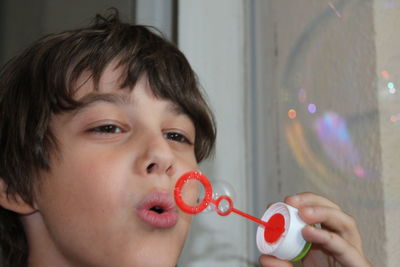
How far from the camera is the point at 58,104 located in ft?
2.67

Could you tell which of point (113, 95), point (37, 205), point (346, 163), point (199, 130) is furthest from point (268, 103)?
point (37, 205)

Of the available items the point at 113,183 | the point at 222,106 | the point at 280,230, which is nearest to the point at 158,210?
the point at 113,183

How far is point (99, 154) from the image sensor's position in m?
0.77

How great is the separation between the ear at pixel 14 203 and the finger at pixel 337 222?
48cm

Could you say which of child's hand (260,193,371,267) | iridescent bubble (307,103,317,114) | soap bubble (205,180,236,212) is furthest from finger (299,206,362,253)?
iridescent bubble (307,103,317,114)

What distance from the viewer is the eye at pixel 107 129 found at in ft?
2.60

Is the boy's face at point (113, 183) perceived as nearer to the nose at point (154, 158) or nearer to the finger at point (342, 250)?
the nose at point (154, 158)

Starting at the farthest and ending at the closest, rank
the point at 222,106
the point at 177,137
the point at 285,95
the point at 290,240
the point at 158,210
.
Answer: the point at 222,106 < the point at 285,95 < the point at 177,137 < the point at 158,210 < the point at 290,240

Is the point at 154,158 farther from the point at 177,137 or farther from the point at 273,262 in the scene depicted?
the point at 273,262

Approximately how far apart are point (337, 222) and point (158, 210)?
285 millimetres

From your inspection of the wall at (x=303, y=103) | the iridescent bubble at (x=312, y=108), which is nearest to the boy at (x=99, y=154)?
the wall at (x=303, y=103)

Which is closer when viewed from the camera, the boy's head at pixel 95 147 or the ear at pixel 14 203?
the boy's head at pixel 95 147

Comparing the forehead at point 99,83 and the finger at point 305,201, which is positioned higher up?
the forehead at point 99,83

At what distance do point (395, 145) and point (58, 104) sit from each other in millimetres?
551
